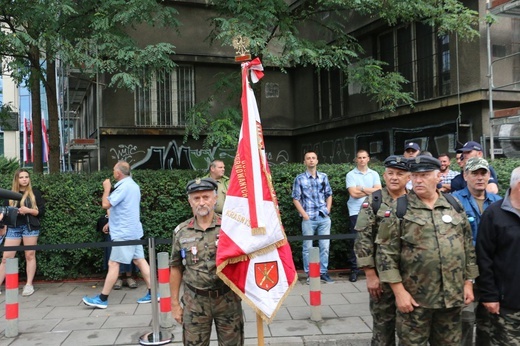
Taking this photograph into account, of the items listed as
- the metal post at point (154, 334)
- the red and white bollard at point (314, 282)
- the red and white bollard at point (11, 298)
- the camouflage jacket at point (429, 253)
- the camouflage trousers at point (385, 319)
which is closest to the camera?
the camouflage jacket at point (429, 253)

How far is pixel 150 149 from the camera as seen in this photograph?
1417cm

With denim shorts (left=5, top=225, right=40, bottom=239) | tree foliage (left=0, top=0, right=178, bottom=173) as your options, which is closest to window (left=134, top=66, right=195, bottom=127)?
tree foliage (left=0, top=0, right=178, bottom=173)

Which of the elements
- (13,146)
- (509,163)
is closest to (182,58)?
(509,163)

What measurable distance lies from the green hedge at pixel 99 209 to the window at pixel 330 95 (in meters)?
7.55

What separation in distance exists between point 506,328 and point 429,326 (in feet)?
2.04

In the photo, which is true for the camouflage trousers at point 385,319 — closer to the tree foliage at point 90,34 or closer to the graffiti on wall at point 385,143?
the tree foliage at point 90,34

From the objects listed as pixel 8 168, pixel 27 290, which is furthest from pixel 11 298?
pixel 8 168

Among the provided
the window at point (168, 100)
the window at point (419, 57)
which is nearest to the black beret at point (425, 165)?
the window at point (419, 57)

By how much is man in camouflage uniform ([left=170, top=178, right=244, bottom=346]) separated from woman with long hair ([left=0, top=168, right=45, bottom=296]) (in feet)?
15.5

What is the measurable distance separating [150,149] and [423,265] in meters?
11.9

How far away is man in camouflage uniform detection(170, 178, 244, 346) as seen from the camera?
354 cm

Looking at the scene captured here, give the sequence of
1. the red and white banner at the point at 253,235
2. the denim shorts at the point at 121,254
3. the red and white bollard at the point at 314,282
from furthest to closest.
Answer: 1. the denim shorts at the point at 121,254
2. the red and white bollard at the point at 314,282
3. the red and white banner at the point at 253,235

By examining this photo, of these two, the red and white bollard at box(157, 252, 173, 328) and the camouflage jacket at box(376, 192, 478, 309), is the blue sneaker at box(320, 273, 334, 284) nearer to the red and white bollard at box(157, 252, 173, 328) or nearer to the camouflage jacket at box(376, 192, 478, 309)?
the red and white bollard at box(157, 252, 173, 328)

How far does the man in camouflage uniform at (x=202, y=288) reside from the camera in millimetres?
3541
